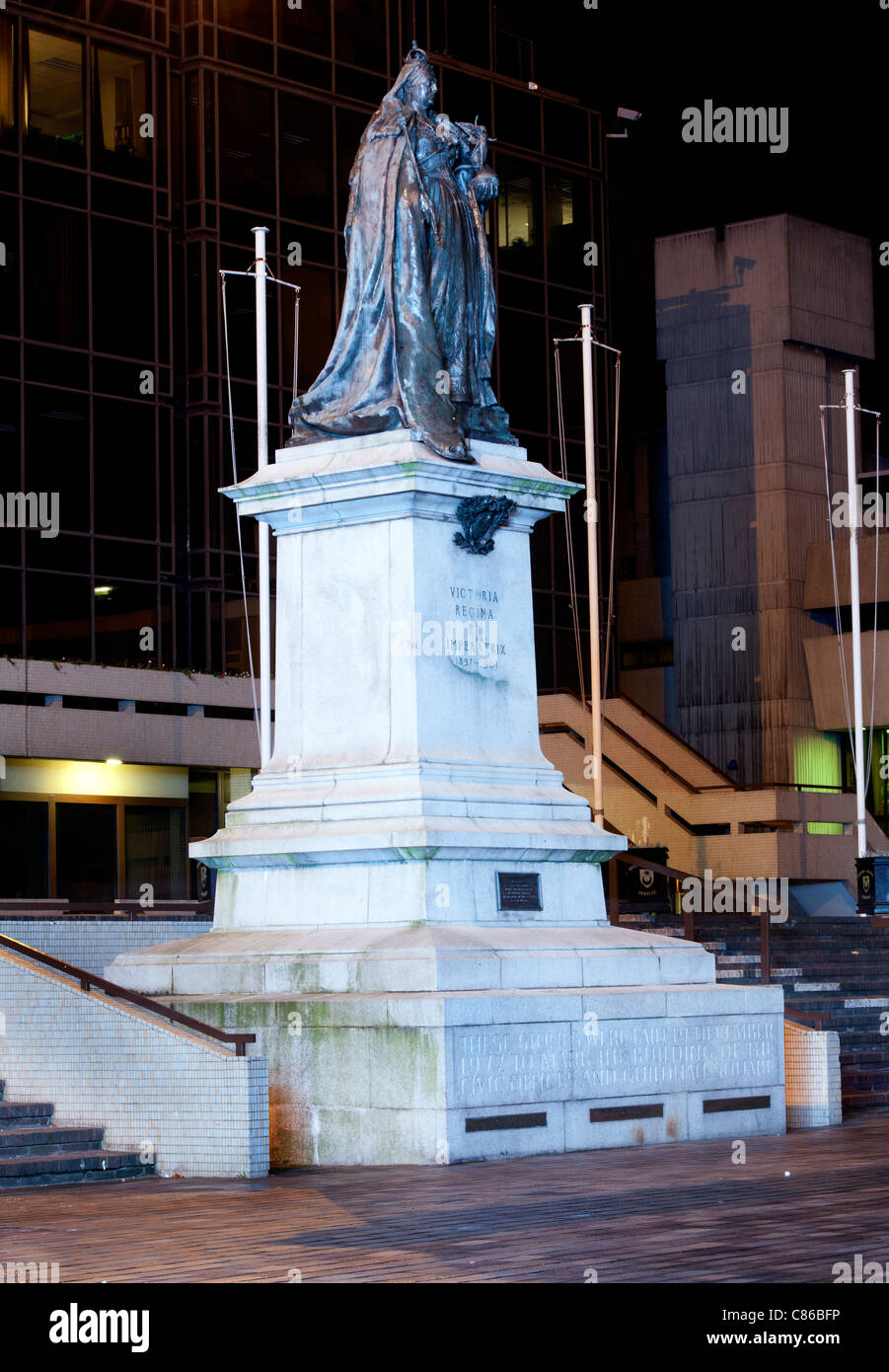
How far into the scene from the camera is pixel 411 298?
61.0 ft

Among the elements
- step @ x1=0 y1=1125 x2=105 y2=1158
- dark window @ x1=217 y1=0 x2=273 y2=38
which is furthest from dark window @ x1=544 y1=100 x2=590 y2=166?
step @ x1=0 y1=1125 x2=105 y2=1158

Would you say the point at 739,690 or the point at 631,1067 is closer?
the point at 631,1067

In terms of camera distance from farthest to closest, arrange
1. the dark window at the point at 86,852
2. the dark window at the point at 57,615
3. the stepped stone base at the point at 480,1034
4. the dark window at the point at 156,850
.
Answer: the dark window at the point at 57,615
the dark window at the point at 156,850
the dark window at the point at 86,852
the stepped stone base at the point at 480,1034

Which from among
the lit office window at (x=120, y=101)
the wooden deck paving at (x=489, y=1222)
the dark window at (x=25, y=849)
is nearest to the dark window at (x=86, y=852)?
the dark window at (x=25, y=849)

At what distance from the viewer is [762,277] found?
52.2 meters

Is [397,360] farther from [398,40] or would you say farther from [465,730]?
[398,40]

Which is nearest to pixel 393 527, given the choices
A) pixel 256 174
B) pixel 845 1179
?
pixel 845 1179

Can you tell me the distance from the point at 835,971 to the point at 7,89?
24.0m

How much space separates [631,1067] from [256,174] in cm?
3309

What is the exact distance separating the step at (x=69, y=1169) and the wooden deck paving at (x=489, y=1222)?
0.26 meters

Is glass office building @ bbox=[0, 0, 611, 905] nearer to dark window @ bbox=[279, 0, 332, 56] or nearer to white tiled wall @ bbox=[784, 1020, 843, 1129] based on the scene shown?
dark window @ bbox=[279, 0, 332, 56]

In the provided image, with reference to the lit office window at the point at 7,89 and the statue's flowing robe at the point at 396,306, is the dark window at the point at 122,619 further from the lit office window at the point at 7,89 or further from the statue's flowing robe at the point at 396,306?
the statue's flowing robe at the point at 396,306

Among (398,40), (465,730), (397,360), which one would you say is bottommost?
(465,730)

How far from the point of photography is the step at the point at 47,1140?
1565 centimetres
